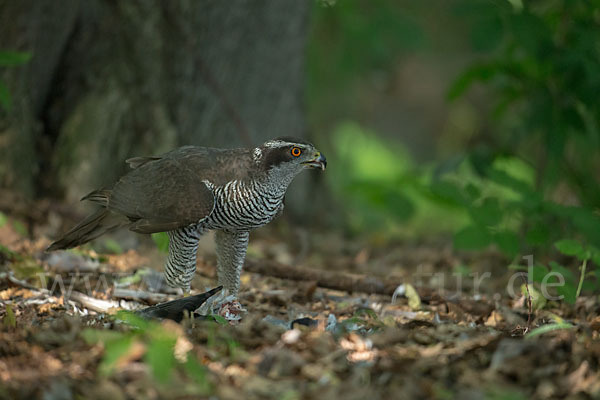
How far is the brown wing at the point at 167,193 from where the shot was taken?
142 inches

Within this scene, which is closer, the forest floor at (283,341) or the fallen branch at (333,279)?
the forest floor at (283,341)

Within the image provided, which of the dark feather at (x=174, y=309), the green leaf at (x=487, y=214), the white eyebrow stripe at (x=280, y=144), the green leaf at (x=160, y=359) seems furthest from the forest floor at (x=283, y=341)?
the white eyebrow stripe at (x=280, y=144)

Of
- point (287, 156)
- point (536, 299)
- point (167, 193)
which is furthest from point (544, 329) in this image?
point (167, 193)

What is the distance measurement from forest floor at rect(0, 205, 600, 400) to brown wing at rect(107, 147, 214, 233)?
60 cm

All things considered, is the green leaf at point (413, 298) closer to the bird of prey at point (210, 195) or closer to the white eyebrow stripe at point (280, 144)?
the bird of prey at point (210, 195)

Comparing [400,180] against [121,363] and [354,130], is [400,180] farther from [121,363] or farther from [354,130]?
[354,130]

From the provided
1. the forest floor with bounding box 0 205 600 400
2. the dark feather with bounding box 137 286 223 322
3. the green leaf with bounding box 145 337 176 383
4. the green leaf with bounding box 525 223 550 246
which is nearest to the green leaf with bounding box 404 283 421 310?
the forest floor with bounding box 0 205 600 400

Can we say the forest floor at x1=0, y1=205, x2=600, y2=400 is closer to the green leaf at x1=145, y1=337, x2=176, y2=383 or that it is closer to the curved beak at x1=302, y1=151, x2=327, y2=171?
the green leaf at x1=145, y1=337, x2=176, y2=383

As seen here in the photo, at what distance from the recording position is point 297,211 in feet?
23.4

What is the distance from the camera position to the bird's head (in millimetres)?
3688

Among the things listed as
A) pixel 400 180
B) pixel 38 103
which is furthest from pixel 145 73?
pixel 400 180

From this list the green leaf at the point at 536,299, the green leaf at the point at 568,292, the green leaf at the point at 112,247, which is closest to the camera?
the green leaf at the point at 568,292

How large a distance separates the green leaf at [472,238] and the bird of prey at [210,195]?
124 cm

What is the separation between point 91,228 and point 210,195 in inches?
39.9
